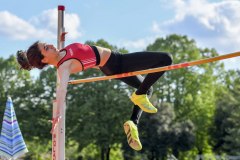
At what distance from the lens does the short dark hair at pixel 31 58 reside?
5152 millimetres

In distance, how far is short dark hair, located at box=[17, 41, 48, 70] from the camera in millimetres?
5152

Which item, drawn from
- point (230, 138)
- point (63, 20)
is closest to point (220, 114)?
point (230, 138)

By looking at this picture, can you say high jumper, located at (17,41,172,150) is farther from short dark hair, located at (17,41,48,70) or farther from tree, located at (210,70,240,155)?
tree, located at (210,70,240,155)

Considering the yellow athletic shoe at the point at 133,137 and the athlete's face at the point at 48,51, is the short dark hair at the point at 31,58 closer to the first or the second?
the athlete's face at the point at 48,51

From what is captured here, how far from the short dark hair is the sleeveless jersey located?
0.22 m

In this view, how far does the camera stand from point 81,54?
516 centimetres

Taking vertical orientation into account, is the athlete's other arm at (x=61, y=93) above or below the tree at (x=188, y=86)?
below

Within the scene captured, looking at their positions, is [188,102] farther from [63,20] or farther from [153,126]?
[63,20]

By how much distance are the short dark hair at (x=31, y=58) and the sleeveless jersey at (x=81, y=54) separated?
0.22m

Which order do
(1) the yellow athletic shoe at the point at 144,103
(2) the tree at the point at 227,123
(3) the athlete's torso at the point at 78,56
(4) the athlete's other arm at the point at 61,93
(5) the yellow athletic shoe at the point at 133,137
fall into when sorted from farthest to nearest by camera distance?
(2) the tree at the point at 227,123, (1) the yellow athletic shoe at the point at 144,103, (5) the yellow athletic shoe at the point at 133,137, (3) the athlete's torso at the point at 78,56, (4) the athlete's other arm at the point at 61,93

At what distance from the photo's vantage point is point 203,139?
3359 cm

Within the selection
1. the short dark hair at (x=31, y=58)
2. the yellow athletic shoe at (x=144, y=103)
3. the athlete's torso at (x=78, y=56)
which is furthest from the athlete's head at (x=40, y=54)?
the yellow athletic shoe at (x=144, y=103)

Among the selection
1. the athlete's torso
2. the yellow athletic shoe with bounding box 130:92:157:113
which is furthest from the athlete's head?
the yellow athletic shoe with bounding box 130:92:157:113

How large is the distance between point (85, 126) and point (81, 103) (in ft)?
5.17
